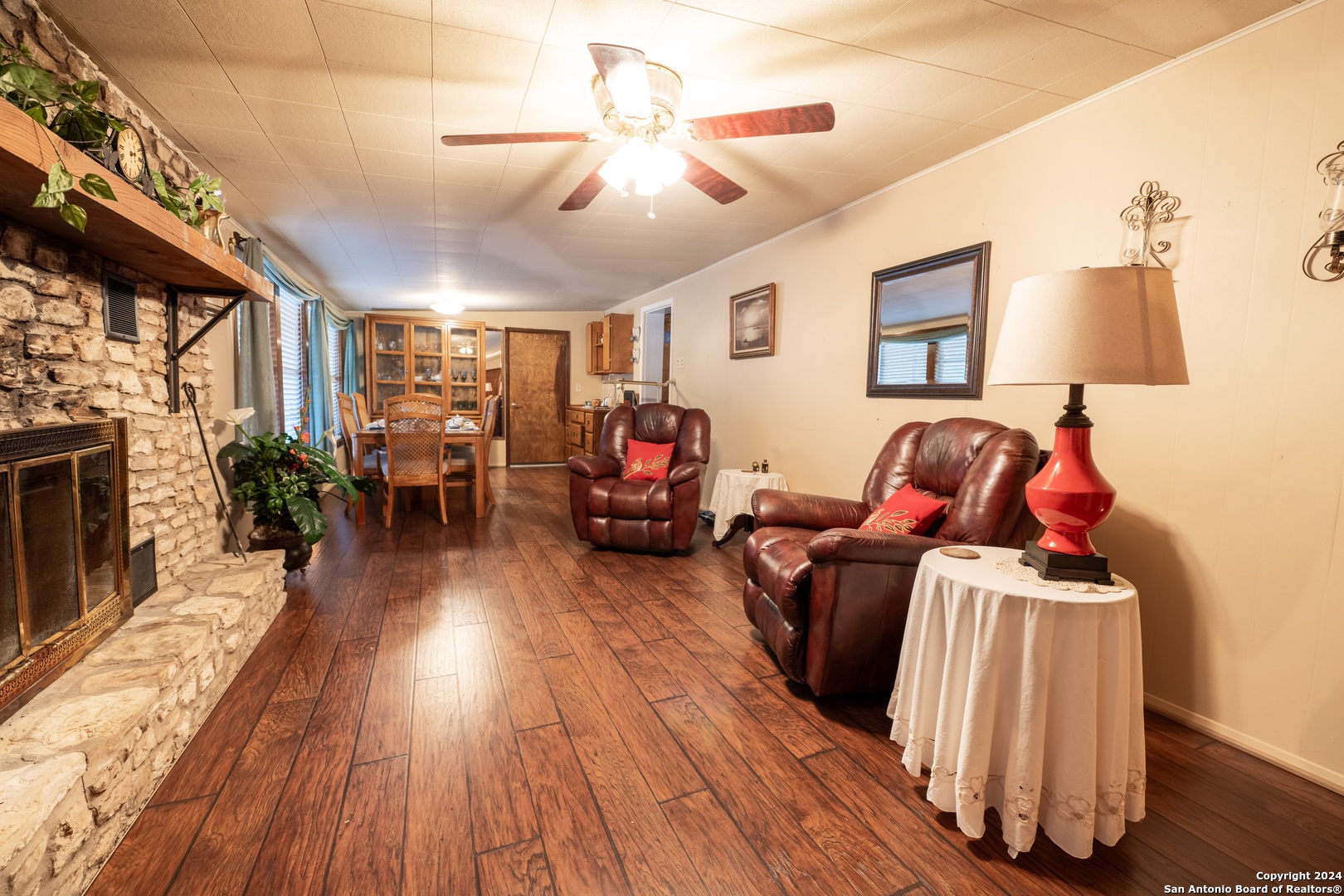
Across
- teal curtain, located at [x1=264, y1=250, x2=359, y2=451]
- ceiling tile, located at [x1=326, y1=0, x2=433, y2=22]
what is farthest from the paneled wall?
teal curtain, located at [x1=264, y1=250, x2=359, y2=451]

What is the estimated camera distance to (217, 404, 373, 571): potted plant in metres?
2.87

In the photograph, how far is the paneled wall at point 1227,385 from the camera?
161 centimetres

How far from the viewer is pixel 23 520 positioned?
4.69 ft

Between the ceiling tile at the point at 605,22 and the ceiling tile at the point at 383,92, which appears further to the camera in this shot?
the ceiling tile at the point at 383,92

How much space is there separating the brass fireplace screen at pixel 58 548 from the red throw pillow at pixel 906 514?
2427 millimetres

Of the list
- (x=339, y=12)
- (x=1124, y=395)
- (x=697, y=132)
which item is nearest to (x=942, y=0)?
(x=697, y=132)

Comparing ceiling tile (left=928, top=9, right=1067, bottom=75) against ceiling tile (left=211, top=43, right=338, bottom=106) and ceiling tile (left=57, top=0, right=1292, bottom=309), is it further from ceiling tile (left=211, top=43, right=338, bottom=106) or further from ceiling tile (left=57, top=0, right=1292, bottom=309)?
ceiling tile (left=211, top=43, right=338, bottom=106)

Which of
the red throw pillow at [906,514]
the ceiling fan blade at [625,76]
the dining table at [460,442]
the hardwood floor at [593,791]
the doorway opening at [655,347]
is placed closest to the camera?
the hardwood floor at [593,791]

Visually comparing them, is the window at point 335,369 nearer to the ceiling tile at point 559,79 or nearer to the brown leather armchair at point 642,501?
the ceiling tile at point 559,79

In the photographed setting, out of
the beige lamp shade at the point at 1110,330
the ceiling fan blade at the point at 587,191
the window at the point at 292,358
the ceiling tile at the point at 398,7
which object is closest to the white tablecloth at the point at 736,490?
the ceiling fan blade at the point at 587,191

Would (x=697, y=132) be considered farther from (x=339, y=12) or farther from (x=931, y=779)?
(x=931, y=779)

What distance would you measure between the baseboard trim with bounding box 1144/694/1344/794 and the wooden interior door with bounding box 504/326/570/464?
7.07 metres

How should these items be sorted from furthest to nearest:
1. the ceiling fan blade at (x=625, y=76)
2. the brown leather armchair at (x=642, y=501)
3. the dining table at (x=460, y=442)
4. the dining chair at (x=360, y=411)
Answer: the dining chair at (x=360, y=411), the dining table at (x=460, y=442), the brown leather armchair at (x=642, y=501), the ceiling fan blade at (x=625, y=76)

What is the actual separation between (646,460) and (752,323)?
53.6 inches
